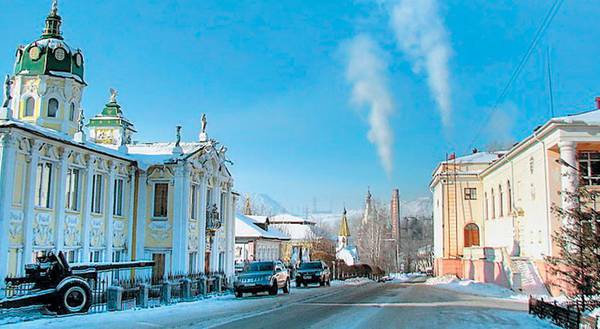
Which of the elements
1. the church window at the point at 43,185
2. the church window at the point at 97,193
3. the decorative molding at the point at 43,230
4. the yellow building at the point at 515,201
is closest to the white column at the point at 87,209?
the church window at the point at 97,193

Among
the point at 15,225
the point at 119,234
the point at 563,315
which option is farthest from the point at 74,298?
the point at 563,315

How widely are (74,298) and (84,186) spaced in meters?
9.27

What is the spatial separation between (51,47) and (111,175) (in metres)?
7.41

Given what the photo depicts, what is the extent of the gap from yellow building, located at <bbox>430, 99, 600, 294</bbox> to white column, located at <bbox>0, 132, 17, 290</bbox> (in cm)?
1936

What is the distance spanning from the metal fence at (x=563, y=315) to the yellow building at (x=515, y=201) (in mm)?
2168

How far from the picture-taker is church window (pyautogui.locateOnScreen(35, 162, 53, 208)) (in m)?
24.0

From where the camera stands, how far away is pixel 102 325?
1591 centimetres

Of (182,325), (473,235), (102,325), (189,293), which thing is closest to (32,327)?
(102,325)

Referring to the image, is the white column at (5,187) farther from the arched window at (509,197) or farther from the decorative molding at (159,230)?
the arched window at (509,197)

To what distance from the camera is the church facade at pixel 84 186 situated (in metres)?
22.9

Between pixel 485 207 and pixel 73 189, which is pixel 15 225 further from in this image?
pixel 485 207

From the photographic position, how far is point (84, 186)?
27.1 meters

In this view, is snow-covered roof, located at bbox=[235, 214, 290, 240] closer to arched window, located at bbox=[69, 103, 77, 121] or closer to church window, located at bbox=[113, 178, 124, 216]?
church window, located at bbox=[113, 178, 124, 216]

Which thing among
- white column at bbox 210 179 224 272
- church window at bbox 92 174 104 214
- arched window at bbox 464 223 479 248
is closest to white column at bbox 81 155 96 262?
church window at bbox 92 174 104 214
